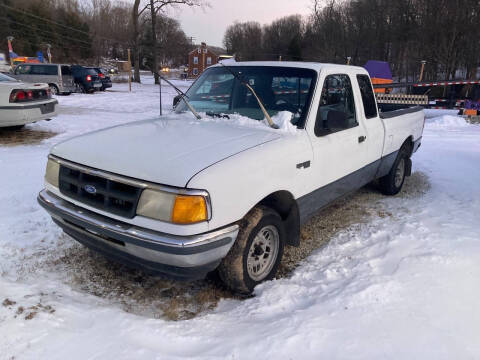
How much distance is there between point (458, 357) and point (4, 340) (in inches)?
111

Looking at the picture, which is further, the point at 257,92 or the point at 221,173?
the point at 257,92

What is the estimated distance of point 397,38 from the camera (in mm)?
35750

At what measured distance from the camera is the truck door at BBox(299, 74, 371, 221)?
11.6 ft

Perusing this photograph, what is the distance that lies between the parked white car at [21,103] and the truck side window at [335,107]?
7.02m

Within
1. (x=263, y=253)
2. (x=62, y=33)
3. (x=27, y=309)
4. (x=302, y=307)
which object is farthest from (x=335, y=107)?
(x=62, y=33)

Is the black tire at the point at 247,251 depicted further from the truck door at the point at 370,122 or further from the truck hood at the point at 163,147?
the truck door at the point at 370,122

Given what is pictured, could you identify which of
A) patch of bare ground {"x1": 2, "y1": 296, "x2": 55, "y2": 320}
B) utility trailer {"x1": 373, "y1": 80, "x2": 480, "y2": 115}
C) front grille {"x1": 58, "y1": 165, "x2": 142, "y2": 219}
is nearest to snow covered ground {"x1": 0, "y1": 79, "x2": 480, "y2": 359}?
patch of bare ground {"x1": 2, "y1": 296, "x2": 55, "y2": 320}

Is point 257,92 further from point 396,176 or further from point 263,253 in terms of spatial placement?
point 396,176

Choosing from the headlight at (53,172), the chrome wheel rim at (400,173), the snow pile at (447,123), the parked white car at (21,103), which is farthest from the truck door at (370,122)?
the snow pile at (447,123)

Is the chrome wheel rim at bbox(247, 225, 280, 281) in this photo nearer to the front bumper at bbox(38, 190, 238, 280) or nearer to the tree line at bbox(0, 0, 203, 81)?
the front bumper at bbox(38, 190, 238, 280)

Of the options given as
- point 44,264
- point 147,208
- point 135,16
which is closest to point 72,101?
point 44,264

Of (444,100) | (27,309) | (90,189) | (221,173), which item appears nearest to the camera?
(221,173)

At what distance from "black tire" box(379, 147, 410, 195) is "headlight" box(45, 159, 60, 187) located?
14.7 ft

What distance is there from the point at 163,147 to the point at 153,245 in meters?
0.78
